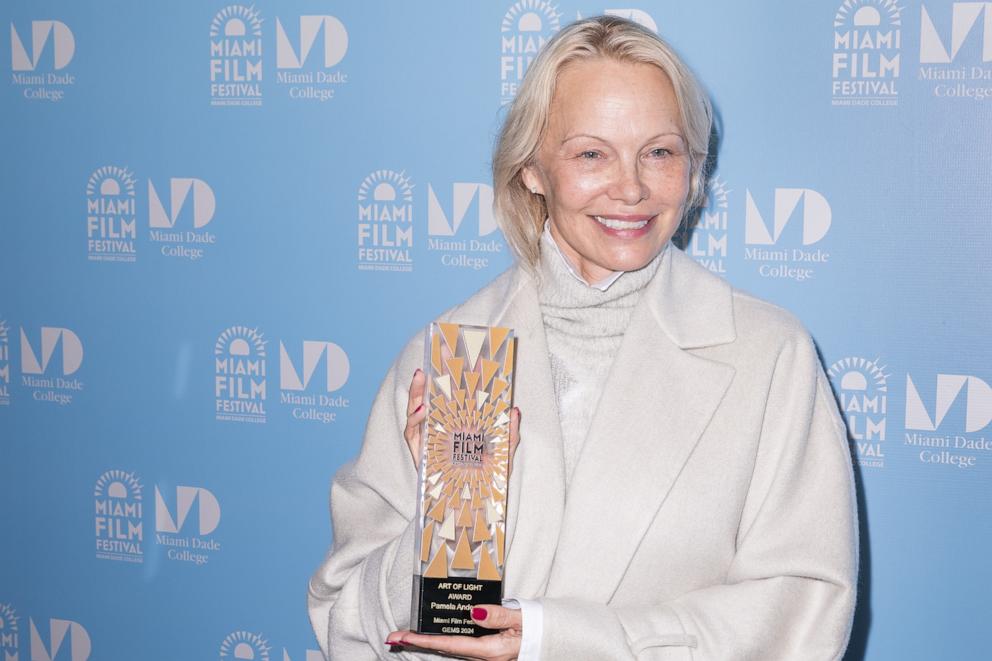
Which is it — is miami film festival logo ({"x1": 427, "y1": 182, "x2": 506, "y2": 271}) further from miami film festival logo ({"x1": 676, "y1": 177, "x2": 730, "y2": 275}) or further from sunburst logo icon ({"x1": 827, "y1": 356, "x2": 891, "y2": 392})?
sunburst logo icon ({"x1": 827, "y1": 356, "x2": 891, "y2": 392})

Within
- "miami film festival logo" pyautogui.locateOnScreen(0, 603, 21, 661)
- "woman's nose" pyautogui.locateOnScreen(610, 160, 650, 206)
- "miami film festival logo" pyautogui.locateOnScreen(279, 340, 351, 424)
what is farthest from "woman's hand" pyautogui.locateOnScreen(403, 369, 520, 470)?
"miami film festival logo" pyautogui.locateOnScreen(0, 603, 21, 661)

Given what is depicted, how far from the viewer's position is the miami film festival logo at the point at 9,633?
111 inches

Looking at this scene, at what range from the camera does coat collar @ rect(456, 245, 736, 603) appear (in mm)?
1659

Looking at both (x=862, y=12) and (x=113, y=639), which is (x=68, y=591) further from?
(x=862, y=12)

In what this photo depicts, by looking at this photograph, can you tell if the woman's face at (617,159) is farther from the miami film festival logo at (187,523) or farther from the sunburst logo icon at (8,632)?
the sunburst logo icon at (8,632)

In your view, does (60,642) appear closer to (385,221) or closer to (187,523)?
(187,523)

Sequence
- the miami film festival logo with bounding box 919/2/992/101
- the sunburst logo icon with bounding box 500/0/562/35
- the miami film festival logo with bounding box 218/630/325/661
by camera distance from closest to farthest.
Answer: the miami film festival logo with bounding box 919/2/992/101, the sunburst logo icon with bounding box 500/0/562/35, the miami film festival logo with bounding box 218/630/325/661

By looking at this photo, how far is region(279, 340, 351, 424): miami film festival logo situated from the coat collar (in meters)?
0.78

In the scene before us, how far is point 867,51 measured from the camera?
204 cm

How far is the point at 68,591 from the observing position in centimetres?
277

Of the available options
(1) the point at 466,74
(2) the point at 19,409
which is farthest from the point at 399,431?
(2) the point at 19,409

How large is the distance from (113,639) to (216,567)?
0.36 m

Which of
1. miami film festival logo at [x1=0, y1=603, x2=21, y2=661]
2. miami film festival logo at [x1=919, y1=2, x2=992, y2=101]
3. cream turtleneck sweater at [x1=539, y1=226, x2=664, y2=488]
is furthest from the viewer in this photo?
miami film festival logo at [x1=0, y1=603, x2=21, y2=661]

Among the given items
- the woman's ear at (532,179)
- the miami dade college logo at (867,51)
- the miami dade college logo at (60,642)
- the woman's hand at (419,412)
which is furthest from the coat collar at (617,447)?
the miami dade college logo at (60,642)
